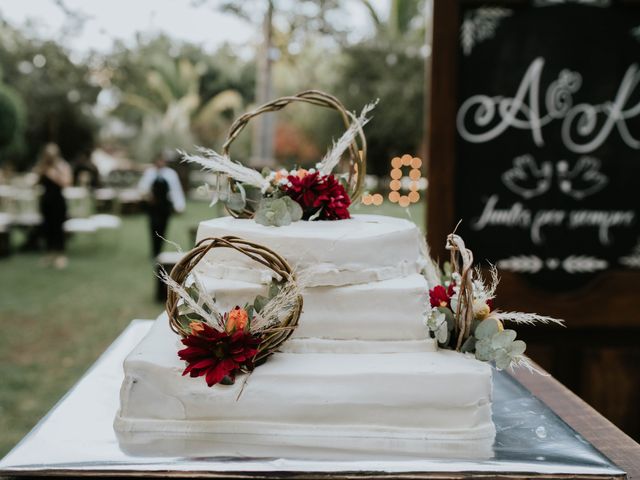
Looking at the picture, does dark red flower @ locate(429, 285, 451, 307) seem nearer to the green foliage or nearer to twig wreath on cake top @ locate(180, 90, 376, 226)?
the green foliage

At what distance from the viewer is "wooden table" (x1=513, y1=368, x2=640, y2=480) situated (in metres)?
1.41

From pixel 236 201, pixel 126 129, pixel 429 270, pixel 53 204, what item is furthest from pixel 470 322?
pixel 126 129

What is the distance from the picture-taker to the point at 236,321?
135 centimetres

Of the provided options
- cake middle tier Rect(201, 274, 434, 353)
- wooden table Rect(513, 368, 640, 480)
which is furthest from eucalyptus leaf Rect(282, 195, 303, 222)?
wooden table Rect(513, 368, 640, 480)

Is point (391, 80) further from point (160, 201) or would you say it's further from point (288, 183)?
point (288, 183)

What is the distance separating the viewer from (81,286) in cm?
788

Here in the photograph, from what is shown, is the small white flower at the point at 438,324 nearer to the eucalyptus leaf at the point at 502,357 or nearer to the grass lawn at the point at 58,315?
the eucalyptus leaf at the point at 502,357

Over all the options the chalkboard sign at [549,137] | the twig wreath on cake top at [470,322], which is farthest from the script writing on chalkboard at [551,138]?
the twig wreath on cake top at [470,322]

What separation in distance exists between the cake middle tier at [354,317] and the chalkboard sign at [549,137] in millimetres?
1527

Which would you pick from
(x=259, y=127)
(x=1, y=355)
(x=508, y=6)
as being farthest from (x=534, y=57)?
(x=259, y=127)

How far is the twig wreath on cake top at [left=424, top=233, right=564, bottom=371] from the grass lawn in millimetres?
652

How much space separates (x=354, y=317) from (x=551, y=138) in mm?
1862

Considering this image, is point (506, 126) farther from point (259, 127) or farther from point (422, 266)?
point (259, 127)

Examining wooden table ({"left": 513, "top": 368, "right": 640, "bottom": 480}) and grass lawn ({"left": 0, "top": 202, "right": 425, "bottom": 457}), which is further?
grass lawn ({"left": 0, "top": 202, "right": 425, "bottom": 457})
